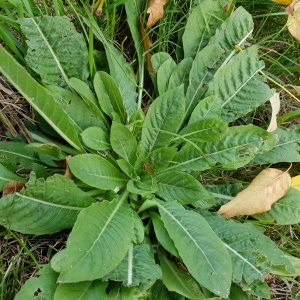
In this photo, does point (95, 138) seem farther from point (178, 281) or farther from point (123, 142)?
point (178, 281)

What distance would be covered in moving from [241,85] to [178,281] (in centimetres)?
69

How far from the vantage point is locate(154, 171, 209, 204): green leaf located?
1377 millimetres

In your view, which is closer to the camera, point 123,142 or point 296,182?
point 123,142

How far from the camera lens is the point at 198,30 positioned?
1635 mm

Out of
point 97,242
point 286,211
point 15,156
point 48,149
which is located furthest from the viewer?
point 286,211

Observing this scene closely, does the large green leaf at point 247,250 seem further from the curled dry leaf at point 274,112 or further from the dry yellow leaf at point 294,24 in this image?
the dry yellow leaf at point 294,24

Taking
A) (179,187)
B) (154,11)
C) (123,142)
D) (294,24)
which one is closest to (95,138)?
(123,142)

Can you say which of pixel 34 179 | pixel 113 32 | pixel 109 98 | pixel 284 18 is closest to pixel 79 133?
pixel 109 98

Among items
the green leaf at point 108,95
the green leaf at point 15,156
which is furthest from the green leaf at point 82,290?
the green leaf at point 108,95

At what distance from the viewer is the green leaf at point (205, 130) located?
4.57 feet

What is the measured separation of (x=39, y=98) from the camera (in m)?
1.25

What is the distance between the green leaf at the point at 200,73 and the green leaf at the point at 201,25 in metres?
0.08

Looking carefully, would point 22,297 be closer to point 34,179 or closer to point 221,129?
point 34,179

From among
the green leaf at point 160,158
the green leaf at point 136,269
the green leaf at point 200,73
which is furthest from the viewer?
the green leaf at point 200,73
